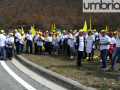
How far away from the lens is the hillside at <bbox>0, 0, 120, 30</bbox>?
62.0 meters

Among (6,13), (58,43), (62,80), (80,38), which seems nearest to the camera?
(62,80)

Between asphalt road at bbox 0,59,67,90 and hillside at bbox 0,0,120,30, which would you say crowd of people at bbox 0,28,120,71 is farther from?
hillside at bbox 0,0,120,30

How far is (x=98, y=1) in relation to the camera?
1805 inches

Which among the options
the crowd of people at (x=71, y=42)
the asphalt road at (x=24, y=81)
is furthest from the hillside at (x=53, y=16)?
the asphalt road at (x=24, y=81)

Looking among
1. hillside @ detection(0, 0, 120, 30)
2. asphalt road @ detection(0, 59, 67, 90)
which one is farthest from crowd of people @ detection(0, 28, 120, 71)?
hillside @ detection(0, 0, 120, 30)

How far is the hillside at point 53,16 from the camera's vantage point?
62031mm

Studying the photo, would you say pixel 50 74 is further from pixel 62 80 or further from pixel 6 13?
pixel 6 13

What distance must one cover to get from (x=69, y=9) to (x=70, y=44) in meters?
74.5

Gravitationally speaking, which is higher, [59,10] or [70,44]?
[59,10]

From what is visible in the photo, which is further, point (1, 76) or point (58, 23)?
point (58, 23)

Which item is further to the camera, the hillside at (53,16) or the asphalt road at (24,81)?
the hillside at (53,16)

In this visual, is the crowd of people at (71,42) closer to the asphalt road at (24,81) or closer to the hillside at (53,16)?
the asphalt road at (24,81)

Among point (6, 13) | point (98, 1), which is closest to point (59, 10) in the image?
point (6, 13)

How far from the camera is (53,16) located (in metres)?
78.6
